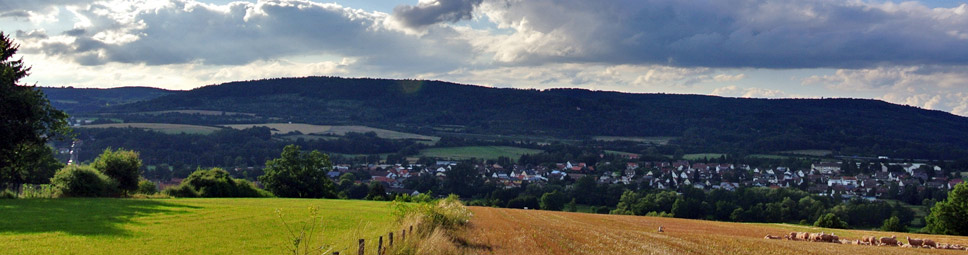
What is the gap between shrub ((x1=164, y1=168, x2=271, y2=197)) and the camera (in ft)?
159

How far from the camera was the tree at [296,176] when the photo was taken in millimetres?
61719

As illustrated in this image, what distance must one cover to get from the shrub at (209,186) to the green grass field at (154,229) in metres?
19.5

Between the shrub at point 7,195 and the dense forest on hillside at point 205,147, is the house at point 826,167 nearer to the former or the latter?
the dense forest on hillside at point 205,147

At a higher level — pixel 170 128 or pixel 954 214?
pixel 170 128

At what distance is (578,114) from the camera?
188 meters

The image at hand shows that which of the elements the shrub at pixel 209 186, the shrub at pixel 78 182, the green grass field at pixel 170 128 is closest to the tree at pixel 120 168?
the shrub at pixel 78 182

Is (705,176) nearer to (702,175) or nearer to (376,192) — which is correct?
(702,175)

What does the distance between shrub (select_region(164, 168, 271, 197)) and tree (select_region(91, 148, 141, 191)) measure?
13.4 ft

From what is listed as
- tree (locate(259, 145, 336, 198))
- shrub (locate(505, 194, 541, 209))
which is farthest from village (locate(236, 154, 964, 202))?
tree (locate(259, 145, 336, 198))

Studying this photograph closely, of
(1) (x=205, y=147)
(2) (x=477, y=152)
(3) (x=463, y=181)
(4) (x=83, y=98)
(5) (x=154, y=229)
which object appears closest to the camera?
(5) (x=154, y=229)

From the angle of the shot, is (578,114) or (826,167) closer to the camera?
(826,167)

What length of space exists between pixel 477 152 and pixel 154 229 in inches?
4344

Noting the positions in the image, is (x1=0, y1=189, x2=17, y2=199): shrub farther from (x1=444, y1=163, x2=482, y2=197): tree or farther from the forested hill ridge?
the forested hill ridge

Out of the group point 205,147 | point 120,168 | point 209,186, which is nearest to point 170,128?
point 205,147
